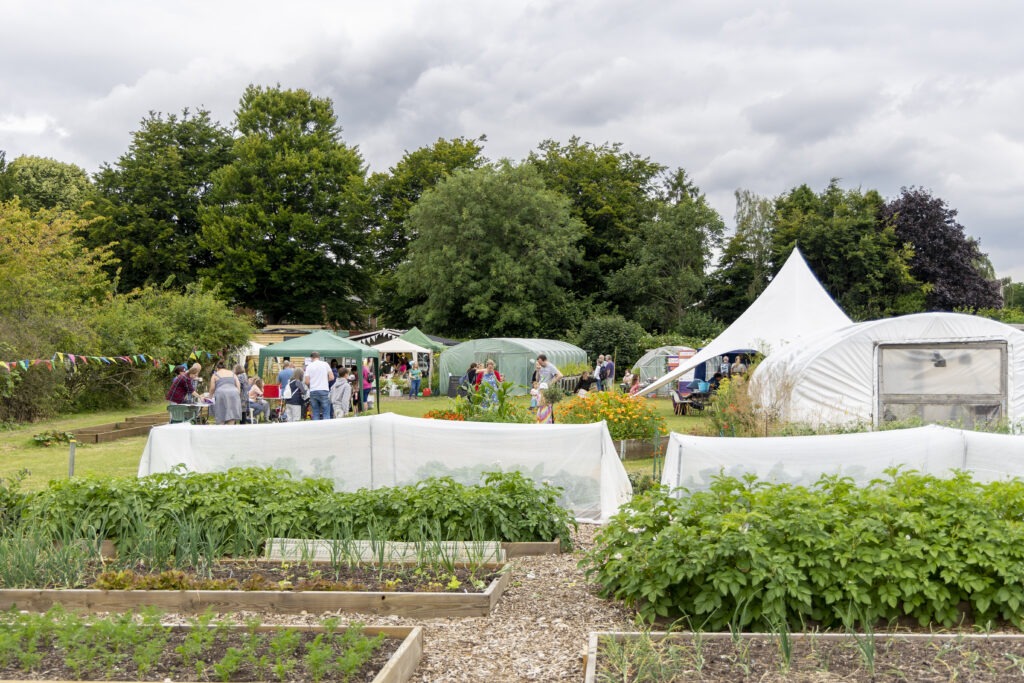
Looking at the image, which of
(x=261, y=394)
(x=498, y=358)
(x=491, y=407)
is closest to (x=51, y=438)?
(x=261, y=394)

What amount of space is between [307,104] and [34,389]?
103 feet

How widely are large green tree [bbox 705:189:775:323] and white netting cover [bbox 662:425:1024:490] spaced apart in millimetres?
42121

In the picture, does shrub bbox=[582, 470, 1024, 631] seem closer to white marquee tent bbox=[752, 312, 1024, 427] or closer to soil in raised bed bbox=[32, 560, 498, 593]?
soil in raised bed bbox=[32, 560, 498, 593]

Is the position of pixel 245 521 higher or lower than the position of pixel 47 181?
lower

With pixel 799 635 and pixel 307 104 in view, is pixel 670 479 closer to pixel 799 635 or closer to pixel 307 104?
pixel 799 635

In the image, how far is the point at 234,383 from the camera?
16.5 m

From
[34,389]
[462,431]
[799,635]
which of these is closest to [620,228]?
[34,389]

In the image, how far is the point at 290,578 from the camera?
6.11 meters

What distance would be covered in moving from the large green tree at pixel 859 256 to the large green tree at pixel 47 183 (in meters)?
34.1

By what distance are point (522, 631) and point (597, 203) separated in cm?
4619

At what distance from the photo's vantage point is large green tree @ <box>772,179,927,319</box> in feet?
142

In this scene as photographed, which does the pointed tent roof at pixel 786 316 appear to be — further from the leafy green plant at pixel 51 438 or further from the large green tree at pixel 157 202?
the large green tree at pixel 157 202

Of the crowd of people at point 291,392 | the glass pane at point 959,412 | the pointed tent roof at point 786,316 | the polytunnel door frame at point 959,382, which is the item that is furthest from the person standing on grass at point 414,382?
the glass pane at point 959,412

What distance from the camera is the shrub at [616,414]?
14250mm
